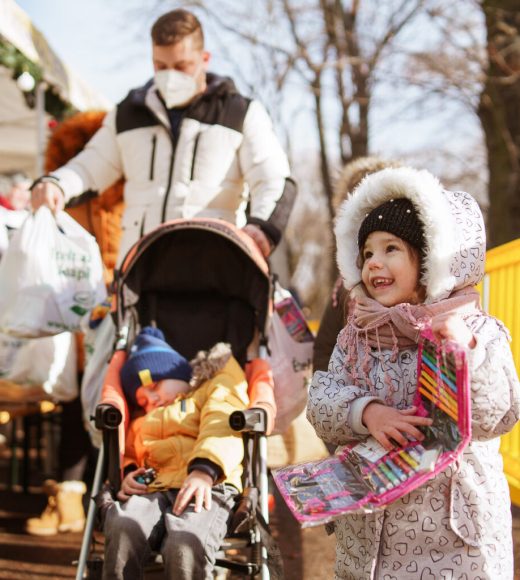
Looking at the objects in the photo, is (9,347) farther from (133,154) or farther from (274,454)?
(274,454)

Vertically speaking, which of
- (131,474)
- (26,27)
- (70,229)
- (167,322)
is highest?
(26,27)

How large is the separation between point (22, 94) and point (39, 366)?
4319mm

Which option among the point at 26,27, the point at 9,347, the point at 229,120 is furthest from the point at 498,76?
the point at 9,347

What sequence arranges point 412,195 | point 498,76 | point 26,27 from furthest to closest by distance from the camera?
point 498,76 < point 26,27 < point 412,195

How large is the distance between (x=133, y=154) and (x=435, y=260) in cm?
263

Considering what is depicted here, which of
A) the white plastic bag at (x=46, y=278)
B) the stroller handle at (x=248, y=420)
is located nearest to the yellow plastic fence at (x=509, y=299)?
the stroller handle at (x=248, y=420)

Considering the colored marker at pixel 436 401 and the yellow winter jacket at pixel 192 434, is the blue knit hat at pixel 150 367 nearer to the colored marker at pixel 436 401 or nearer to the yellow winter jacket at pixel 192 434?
the yellow winter jacket at pixel 192 434

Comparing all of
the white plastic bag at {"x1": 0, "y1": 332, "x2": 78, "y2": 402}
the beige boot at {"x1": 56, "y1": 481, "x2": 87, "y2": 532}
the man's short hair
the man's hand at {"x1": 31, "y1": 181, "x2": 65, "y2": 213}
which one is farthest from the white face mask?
the beige boot at {"x1": 56, "y1": 481, "x2": 87, "y2": 532}

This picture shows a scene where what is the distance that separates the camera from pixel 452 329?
2.15m

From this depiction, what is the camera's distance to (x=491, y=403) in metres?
2.19

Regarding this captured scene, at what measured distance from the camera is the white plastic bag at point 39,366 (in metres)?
4.83

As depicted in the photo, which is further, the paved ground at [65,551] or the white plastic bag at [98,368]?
the paved ground at [65,551]

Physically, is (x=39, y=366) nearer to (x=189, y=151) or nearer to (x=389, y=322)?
(x=189, y=151)

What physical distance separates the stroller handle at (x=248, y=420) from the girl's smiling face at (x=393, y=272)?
0.88 meters
